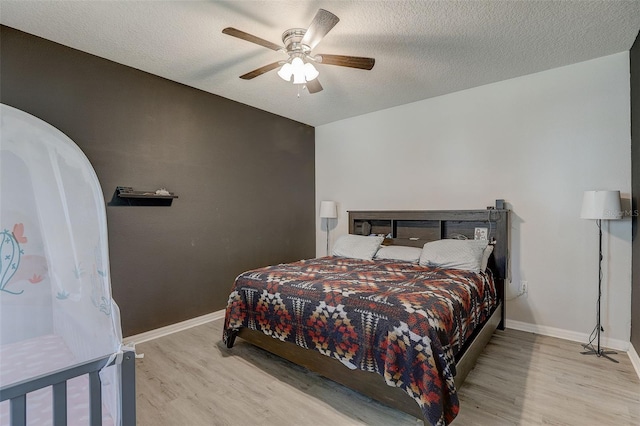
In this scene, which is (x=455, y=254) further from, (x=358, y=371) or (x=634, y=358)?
(x=358, y=371)

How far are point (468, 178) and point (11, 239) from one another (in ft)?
12.4

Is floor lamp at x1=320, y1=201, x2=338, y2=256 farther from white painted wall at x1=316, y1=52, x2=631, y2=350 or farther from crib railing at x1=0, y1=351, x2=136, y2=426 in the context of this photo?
crib railing at x1=0, y1=351, x2=136, y2=426

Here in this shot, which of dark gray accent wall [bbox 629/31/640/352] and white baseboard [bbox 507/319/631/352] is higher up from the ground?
dark gray accent wall [bbox 629/31/640/352]

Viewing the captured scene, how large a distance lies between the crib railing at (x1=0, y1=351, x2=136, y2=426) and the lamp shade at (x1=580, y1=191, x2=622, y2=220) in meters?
3.32

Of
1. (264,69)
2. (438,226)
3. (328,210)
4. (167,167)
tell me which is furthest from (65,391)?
(328,210)

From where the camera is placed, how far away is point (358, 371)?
194 cm

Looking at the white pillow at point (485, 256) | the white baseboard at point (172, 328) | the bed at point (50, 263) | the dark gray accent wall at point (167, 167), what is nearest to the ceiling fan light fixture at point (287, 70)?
the dark gray accent wall at point (167, 167)

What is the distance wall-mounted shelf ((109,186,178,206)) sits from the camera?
2.84 m

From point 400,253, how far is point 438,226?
2.11 feet

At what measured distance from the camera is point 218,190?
3670mm

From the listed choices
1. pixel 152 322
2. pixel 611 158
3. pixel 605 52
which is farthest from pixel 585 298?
pixel 152 322

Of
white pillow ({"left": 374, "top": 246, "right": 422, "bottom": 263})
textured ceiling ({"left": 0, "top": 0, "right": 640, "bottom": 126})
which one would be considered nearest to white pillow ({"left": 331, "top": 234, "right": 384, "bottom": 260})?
white pillow ({"left": 374, "top": 246, "right": 422, "bottom": 263})

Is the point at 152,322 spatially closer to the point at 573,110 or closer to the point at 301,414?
the point at 301,414

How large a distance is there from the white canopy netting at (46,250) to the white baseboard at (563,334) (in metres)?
3.55
